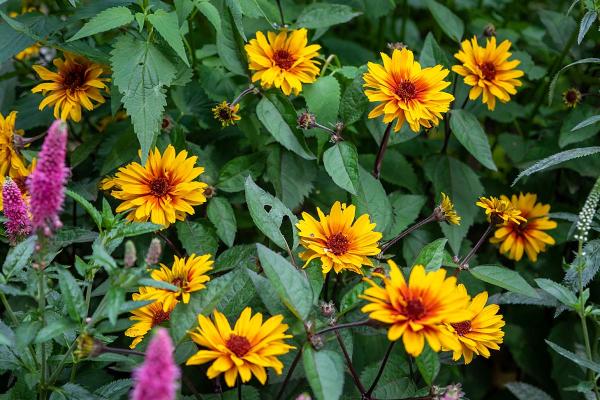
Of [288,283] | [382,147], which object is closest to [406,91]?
[382,147]

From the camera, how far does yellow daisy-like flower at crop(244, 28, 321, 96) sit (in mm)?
1663

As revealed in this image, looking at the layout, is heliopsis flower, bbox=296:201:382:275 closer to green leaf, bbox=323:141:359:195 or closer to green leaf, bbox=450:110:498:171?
green leaf, bbox=323:141:359:195

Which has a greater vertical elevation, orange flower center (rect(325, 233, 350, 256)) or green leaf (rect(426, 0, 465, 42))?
green leaf (rect(426, 0, 465, 42))

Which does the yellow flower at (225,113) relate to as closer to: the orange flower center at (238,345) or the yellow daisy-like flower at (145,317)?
the yellow daisy-like flower at (145,317)

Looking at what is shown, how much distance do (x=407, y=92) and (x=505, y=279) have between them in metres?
0.43

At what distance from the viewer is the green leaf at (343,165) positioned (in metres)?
1.56

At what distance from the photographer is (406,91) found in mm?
1521

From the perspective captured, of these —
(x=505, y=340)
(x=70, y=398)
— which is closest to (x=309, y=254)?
(x=70, y=398)

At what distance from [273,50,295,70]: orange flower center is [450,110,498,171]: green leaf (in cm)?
44

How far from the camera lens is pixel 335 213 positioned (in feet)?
4.70

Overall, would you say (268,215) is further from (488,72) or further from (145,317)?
(488,72)

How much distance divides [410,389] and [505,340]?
28.6 inches

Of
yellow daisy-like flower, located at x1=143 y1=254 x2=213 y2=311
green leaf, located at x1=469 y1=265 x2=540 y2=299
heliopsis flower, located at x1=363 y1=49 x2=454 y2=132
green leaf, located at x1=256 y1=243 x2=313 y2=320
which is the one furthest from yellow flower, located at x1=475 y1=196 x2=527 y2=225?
yellow daisy-like flower, located at x1=143 y1=254 x2=213 y2=311

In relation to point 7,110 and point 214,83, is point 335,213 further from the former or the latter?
point 7,110
